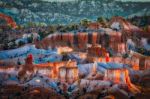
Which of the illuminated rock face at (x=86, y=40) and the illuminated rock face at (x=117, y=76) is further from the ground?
the illuminated rock face at (x=86, y=40)

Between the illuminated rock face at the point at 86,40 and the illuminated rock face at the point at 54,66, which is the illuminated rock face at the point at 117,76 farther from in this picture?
the illuminated rock face at the point at 54,66

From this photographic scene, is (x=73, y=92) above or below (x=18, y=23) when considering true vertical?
below

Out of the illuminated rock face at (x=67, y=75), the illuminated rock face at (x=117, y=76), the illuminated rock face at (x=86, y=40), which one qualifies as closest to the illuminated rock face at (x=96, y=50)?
the illuminated rock face at (x=86, y=40)

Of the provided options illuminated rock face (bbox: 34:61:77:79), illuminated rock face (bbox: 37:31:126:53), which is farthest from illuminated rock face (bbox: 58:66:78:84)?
illuminated rock face (bbox: 37:31:126:53)

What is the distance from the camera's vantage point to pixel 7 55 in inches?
414

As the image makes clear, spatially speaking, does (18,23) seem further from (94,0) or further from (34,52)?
(94,0)

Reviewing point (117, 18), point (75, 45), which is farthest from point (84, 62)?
point (117, 18)

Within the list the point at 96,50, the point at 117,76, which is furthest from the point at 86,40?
the point at 117,76

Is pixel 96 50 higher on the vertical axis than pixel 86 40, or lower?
lower

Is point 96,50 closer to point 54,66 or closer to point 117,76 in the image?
point 117,76

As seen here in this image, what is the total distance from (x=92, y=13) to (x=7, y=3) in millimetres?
1678

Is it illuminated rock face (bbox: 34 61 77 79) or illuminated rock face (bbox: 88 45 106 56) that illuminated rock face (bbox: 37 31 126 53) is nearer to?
illuminated rock face (bbox: 88 45 106 56)

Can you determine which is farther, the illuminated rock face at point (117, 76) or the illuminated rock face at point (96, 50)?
the illuminated rock face at point (96, 50)

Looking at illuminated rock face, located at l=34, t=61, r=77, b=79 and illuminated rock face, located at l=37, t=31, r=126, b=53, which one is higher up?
illuminated rock face, located at l=37, t=31, r=126, b=53
